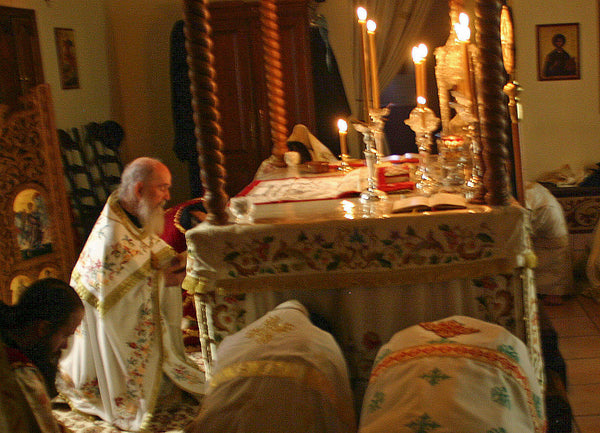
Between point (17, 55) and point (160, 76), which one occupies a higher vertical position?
point (17, 55)

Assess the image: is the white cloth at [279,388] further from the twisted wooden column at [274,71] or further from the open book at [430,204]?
the twisted wooden column at [274,71]

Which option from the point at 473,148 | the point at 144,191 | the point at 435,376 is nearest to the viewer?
the point at 435,376

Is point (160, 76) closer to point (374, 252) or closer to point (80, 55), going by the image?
point (80, 55)

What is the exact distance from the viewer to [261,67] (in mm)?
6492

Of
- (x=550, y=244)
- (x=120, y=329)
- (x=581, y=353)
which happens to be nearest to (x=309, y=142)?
(x=550, y=244)

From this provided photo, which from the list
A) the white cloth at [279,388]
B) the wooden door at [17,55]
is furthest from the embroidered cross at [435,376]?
the wooden door at [17,55]

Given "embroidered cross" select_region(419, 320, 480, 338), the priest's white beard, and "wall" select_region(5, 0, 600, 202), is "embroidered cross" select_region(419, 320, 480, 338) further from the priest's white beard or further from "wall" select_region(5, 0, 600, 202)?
"wall" select_region(5, 0, 600, 202)

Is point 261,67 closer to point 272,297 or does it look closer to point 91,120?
point 91,120

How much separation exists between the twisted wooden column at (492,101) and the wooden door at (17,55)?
401 cm

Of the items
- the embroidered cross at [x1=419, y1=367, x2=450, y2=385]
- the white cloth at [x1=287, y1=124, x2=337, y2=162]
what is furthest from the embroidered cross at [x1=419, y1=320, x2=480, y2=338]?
the white cloth at [x1=287, y1=124, x2=337, y2=162]

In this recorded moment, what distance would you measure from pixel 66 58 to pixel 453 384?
5.50 m

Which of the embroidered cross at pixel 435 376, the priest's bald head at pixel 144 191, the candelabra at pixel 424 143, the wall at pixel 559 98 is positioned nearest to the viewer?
the embroidered cross at pixel 435 376

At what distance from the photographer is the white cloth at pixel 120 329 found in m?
3.46

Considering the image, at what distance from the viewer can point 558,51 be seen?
18.0 ft
